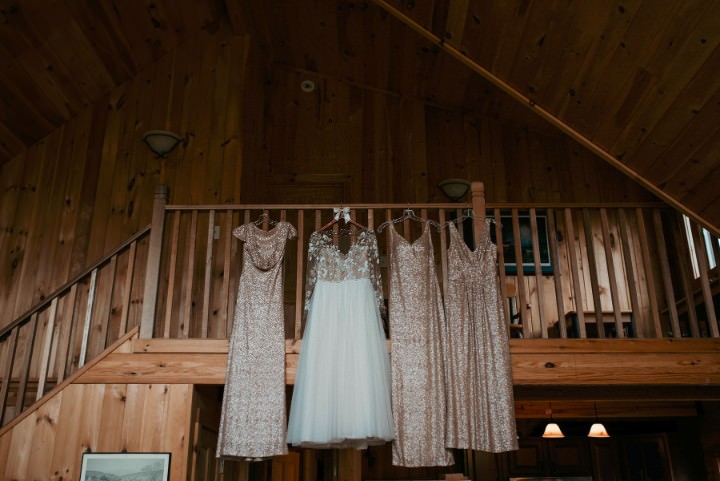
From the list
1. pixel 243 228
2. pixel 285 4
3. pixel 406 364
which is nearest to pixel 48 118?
pixel 285 4

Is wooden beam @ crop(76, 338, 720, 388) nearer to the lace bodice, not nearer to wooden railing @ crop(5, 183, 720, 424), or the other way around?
wooden railing @ crop(5, 183, 720, 424)

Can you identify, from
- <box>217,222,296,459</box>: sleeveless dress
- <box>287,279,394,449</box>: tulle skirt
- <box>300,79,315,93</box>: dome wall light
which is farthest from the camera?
<box>300,79,315,93</box>: dome wall light

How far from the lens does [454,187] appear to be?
6.47m

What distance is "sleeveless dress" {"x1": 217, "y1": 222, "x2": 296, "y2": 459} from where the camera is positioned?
3871mm

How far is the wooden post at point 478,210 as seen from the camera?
170 inches

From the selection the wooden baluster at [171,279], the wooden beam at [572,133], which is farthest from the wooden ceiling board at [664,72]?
the wooden baluster at [171,279]

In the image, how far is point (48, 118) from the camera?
6.02 m

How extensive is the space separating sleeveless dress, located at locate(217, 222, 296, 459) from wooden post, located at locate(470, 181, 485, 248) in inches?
45.0

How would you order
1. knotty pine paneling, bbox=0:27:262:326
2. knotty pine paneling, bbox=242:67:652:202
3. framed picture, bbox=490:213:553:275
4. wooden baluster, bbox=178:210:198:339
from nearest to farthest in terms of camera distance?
wooden baluster, bbox=178:210:198:339
knotty pine paneling, bbox=0:27:262:326
framed picture, bbox=490:213:553:275
knotty pine paneling, bbox=242:67:652:202

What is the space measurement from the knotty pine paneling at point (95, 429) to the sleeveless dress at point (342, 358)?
0.66 m

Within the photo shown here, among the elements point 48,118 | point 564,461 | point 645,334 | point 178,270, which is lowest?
point 564,461

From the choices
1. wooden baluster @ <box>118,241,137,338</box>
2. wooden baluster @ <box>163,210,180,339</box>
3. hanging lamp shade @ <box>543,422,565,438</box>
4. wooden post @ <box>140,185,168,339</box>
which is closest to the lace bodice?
wooden baluster @ <box>163,210,180,339</box>

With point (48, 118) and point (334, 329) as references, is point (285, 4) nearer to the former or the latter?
point (48, 118)

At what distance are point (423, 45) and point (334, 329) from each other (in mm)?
3389
